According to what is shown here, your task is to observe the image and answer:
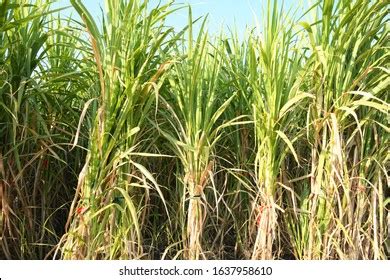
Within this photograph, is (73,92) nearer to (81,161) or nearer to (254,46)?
(81,161)

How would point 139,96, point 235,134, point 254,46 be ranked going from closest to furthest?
point 139,96
point 254,46
point 235,134

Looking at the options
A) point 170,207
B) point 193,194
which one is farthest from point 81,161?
point 193,194

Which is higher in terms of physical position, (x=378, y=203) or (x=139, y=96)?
(x=139, y=96)

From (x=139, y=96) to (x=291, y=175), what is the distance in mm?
717

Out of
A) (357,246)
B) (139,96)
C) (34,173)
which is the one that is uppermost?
(139,96)

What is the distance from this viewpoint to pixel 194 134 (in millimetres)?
1857

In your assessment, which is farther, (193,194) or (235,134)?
(235,134)

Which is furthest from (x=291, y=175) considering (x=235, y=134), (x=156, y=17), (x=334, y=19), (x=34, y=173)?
(x=34, y=173)

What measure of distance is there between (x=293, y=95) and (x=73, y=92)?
0.86 m

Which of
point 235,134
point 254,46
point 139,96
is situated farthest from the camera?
point 235,134

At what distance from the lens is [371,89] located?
6.23 ft

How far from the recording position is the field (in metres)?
1.77

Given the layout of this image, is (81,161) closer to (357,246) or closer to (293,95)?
(293,95)

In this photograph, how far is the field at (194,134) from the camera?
1.77 meters
